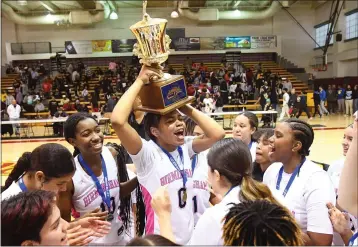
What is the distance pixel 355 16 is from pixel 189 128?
66.8 feet

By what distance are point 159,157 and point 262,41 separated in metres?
23.5

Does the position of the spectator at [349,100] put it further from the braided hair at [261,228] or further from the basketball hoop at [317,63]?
the braided hair at [261,228]

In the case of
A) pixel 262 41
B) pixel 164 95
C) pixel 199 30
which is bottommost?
pixel 164 95

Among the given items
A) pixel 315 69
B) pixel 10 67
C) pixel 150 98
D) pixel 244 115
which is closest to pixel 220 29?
pixel 315 69

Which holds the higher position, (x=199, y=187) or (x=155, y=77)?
(x=155, y=77)

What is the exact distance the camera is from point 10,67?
77.0 feet

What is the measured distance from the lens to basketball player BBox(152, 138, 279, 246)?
1664mm

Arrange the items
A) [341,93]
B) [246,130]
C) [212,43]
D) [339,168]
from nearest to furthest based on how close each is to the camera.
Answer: [339,168]
[246,130]
[341,93]
[212,43]

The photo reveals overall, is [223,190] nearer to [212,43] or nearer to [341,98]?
[341,98]

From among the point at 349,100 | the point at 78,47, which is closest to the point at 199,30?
the point at 78,47

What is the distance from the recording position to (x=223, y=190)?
194 centimetres

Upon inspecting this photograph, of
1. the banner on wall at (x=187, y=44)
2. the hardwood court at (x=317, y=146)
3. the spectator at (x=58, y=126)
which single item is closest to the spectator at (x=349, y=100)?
the hardwood court at (x=317, y=146)

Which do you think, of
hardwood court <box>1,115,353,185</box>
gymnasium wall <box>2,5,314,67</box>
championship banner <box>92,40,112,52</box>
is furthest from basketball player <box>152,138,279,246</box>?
gymnasium wall <box>2,5,314,67</box>

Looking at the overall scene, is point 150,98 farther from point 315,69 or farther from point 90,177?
point 315,69
